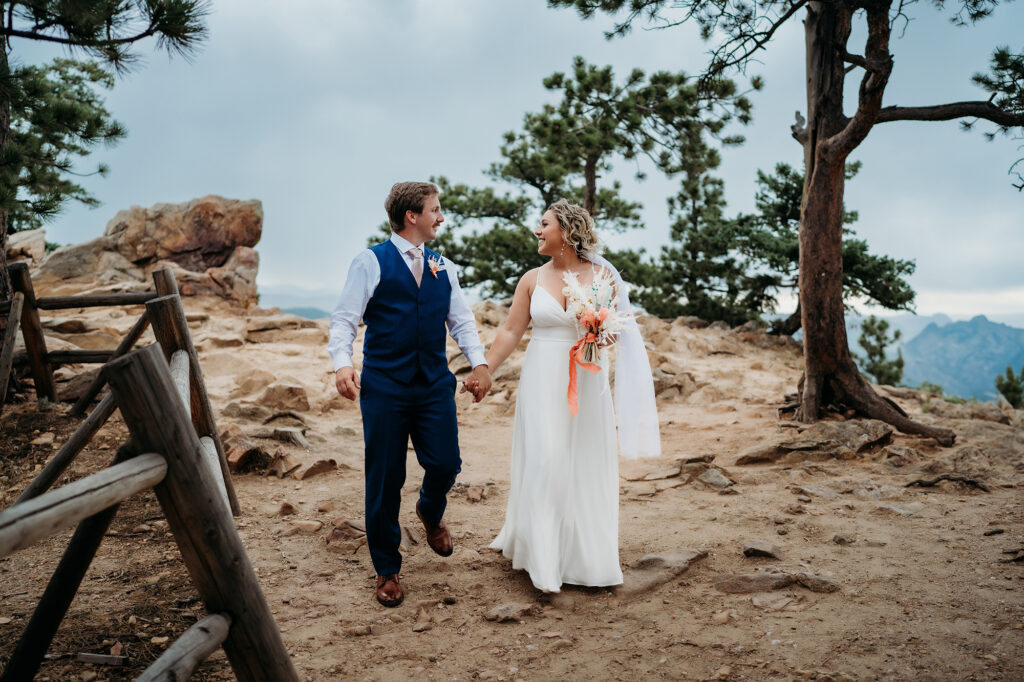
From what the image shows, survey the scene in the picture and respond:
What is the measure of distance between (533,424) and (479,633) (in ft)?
3.93

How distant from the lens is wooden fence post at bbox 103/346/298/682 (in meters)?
2.20

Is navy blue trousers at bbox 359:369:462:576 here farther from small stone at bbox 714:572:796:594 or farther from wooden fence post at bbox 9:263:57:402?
wooden fence post at bbox 9:263:57:402

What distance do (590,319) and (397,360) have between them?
45.6 inches

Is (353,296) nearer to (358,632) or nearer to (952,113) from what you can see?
(358,632)

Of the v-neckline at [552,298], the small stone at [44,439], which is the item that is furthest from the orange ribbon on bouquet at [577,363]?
the small stone at [44,439]

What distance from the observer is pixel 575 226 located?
424 centimetres

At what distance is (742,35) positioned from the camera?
894 centimetres

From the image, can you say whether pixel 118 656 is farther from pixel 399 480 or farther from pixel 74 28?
pixel 74 28

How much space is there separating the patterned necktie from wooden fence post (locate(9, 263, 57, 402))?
6.00m

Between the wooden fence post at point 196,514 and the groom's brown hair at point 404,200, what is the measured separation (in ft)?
6.53

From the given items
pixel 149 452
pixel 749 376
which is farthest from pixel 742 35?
pixel 149 452

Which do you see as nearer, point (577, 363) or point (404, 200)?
point (404, 200)

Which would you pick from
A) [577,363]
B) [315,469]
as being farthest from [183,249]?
[577,363]

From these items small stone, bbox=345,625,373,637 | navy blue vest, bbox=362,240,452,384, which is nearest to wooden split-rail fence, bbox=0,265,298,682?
small stone, bbox=345,625,373,637
